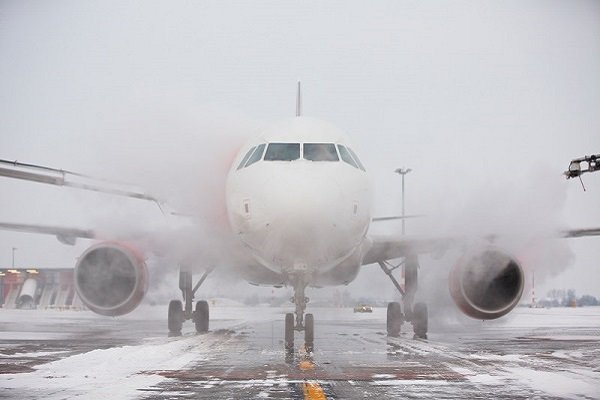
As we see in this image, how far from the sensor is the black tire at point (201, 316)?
22.1 metres

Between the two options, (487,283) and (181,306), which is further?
(181,306)

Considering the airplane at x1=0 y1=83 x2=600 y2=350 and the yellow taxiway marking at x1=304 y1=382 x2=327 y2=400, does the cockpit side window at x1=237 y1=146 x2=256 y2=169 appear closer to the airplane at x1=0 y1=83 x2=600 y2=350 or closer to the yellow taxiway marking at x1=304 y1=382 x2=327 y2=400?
the airplane at x1=0 y1=83 x2=600 y2=350

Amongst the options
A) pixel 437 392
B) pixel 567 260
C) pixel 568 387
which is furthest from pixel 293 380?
pixel 567 260

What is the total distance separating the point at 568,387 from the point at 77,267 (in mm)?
12230

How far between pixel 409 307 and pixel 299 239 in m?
8.75

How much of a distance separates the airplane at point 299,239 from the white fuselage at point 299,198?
0.02m

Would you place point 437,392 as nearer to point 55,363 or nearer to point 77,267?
point 55,363

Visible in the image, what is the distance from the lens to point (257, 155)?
48.6 feet

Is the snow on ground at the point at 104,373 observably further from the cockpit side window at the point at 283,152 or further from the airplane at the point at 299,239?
the cockpit side window at the point at 283,152

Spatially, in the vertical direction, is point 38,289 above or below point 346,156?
below

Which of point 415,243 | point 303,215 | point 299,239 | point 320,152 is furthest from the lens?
point 415,243

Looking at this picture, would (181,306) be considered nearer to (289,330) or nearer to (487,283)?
(289,330)

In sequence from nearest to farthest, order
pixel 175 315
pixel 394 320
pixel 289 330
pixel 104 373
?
pixel 104 373, pixel 289 330, pixel 175 315, pixel 394 320

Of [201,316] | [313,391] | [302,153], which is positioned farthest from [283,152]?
[201,316]
